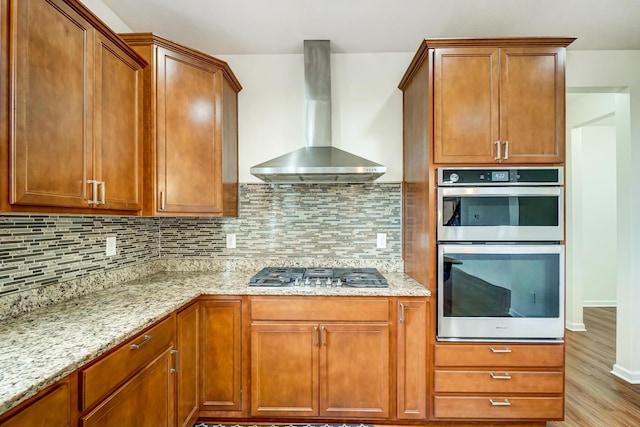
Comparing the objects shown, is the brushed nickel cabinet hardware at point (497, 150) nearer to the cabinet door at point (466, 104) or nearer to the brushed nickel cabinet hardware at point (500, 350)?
the cabinet door at point (466, 104)

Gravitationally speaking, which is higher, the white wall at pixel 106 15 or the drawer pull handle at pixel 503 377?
the white wall at pixel 106 15

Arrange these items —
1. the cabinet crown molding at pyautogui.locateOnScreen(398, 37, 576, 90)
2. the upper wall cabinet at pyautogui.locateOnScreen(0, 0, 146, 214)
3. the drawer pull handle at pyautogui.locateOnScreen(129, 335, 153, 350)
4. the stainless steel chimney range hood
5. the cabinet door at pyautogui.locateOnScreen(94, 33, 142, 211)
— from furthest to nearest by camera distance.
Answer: the stainless steel chimney range hood → the cabinet crown molding at pyautogui.locateOnScreen(398, 37, 576, 90) → the cabinet door at pyautogui.locateOnScreen(94, 33, 142, 211) → the drawer pull handle at pyautogui.locateOnScreen(129, 335, 153, 350) → the upper wall cabinet at pyautogui.locateOnScreen(0, 0, 146, 214)

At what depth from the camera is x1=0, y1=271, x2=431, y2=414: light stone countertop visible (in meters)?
0.91

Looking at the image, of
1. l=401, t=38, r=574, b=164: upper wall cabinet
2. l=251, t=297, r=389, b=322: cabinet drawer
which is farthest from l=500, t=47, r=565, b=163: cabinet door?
l=251, t=297, r=389, b=322: cabinet drawer

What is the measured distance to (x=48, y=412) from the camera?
0.92 m

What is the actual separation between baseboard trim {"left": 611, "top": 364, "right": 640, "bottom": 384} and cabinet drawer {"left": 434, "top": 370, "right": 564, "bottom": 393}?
4.20 ft

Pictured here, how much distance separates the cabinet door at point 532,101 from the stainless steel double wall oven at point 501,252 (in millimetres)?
124

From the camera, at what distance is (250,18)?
2.09 metres

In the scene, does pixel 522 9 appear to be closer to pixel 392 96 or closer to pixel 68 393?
pixel 392 96

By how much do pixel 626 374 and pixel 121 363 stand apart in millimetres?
3605

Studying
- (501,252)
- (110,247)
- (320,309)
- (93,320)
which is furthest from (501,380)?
(110,247)

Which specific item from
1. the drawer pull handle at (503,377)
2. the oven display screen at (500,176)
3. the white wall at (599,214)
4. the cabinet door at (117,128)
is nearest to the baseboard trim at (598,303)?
the white wall at (599,214)

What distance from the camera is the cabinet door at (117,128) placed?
148 centimetres

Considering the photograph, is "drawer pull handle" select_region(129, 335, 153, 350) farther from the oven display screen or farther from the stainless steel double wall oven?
the oven display screen
